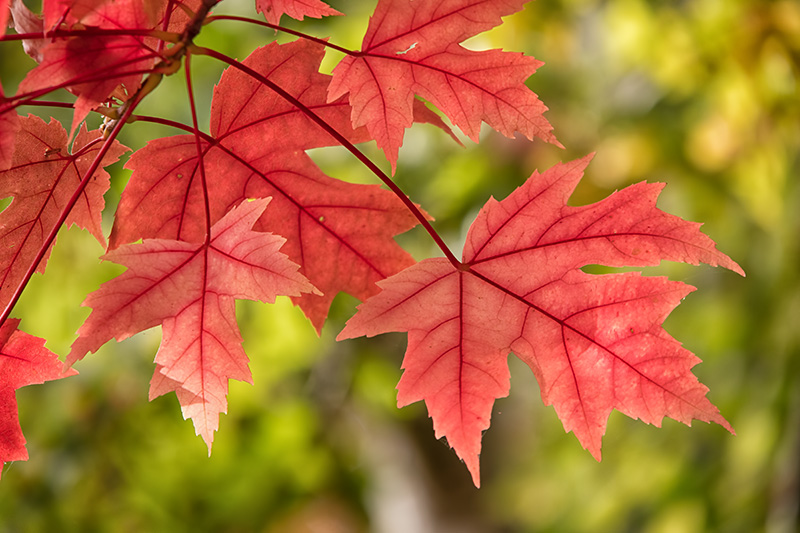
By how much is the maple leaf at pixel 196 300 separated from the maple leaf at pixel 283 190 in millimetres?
88

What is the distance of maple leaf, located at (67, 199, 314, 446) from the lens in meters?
0.49

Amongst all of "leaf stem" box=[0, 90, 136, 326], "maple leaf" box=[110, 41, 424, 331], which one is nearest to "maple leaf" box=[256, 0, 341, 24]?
"maple leaf" box=[110, 41, 424, 331]

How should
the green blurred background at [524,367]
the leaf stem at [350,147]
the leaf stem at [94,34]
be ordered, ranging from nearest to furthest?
1. the leaf stem at [94,34]
2. the leaf stem at [350,147]
3. the green blurred background at [524,367]

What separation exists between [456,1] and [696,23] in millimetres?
2024

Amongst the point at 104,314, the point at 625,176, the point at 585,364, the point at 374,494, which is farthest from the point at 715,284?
the point at 104,314

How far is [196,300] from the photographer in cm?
52

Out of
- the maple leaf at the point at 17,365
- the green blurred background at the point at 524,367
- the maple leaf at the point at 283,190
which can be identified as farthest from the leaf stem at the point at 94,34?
the green blurred background at the point at 524,367

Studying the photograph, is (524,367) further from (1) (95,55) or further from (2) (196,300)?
(1) (95,55)

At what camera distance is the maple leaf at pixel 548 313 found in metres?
0.52

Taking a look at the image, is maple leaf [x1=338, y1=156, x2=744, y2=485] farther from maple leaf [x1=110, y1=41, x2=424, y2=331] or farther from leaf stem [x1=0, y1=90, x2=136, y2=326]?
leaf stem [x1=0, y1=90, x2=136, y2=326]

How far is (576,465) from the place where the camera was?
287 cm

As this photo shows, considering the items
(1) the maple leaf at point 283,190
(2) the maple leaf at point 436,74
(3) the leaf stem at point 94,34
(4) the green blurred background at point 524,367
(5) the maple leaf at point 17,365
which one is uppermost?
(3) the leaf stem at point 94,34

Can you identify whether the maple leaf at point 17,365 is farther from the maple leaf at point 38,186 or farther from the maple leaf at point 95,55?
the maple leaf at point 95,55

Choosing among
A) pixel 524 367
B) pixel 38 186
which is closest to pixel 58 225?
pixel 38 186
